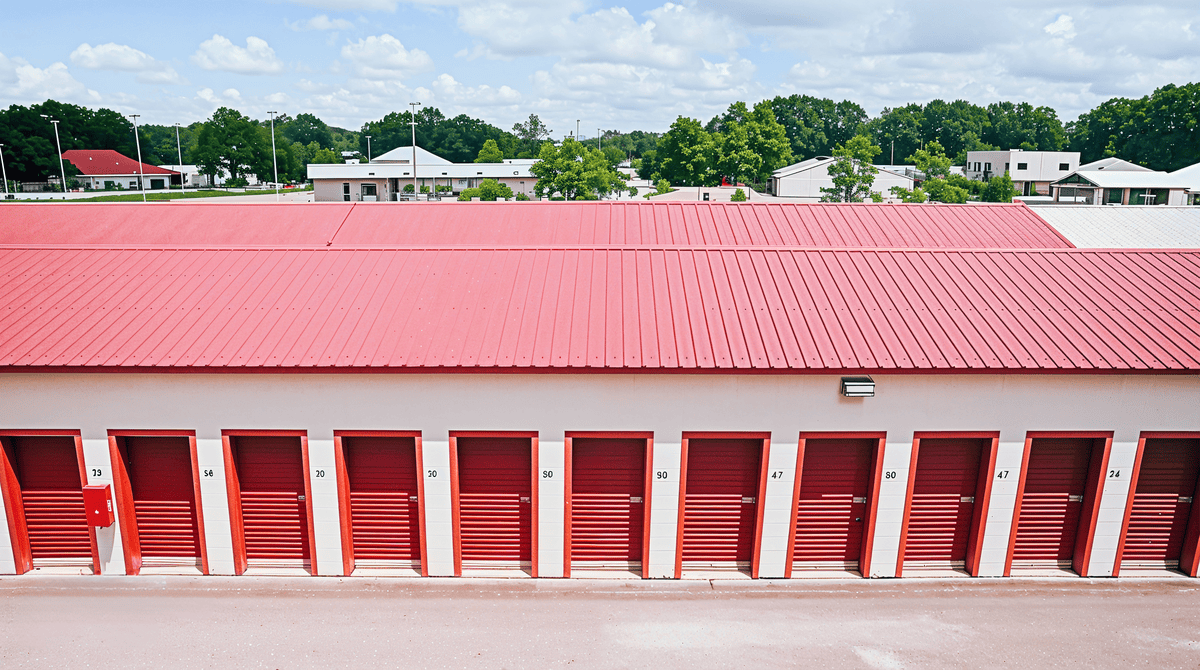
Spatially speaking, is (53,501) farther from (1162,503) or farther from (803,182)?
(803,182)

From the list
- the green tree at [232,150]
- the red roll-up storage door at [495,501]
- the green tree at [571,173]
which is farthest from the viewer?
the green tree at [232,150]

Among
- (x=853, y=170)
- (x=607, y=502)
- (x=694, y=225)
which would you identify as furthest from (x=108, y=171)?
(x=607, y=502)

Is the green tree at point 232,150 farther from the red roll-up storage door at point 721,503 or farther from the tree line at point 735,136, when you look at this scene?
the red roll-up storage door at point 721,503

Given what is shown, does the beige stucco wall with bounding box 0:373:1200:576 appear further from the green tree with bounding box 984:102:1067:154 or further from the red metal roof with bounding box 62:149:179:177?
the green tree with bounding box 984:102:1067:154

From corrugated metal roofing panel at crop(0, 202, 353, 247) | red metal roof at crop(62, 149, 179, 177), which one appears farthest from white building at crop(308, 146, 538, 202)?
corrugated metal roofing panel at crop(0, 202, 353, 247)

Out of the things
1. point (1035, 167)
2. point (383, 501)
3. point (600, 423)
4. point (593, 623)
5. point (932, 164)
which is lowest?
point (593, 623)

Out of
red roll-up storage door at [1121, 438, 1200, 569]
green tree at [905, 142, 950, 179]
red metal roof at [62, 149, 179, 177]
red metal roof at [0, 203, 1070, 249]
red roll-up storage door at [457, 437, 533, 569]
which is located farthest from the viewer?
red metal roof at [62, 149, 179, 177]

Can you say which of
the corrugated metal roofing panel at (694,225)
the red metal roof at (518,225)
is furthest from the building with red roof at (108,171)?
the corrugated metal roofing panel at (694,225)
